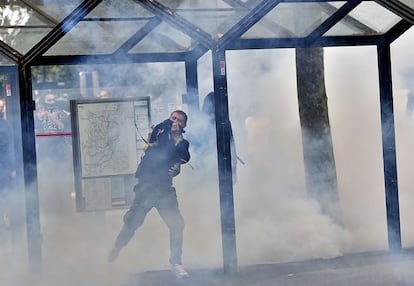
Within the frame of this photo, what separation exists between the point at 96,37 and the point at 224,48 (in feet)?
5.13

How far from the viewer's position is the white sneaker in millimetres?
7008

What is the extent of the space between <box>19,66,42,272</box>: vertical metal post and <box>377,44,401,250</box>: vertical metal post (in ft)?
10.1

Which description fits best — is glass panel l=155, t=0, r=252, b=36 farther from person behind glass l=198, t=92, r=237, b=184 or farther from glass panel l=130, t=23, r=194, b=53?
person behind glass l=198, t=92, r=237, b=184

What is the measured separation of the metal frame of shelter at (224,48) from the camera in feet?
23.1

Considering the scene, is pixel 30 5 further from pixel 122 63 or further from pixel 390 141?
pixel 390 141

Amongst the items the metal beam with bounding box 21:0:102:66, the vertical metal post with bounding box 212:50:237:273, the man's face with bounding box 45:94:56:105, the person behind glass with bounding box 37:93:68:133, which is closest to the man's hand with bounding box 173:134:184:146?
the vertical metal post with bounding box 212:50:237:273

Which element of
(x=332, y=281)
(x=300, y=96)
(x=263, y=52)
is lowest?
(x=332, y=281)

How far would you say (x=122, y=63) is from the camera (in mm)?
8086

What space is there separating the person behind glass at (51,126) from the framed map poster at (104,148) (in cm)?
152

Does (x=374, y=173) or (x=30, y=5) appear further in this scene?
(x=374, y=173)

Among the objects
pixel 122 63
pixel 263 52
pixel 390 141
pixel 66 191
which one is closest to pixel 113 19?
pixel 122 63

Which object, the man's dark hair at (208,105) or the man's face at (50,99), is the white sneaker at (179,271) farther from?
the man's face at (50,99)

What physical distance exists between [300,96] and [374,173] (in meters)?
1.78

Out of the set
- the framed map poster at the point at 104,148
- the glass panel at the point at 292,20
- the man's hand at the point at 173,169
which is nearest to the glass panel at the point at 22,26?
the framed map poster at the point at 104,148
